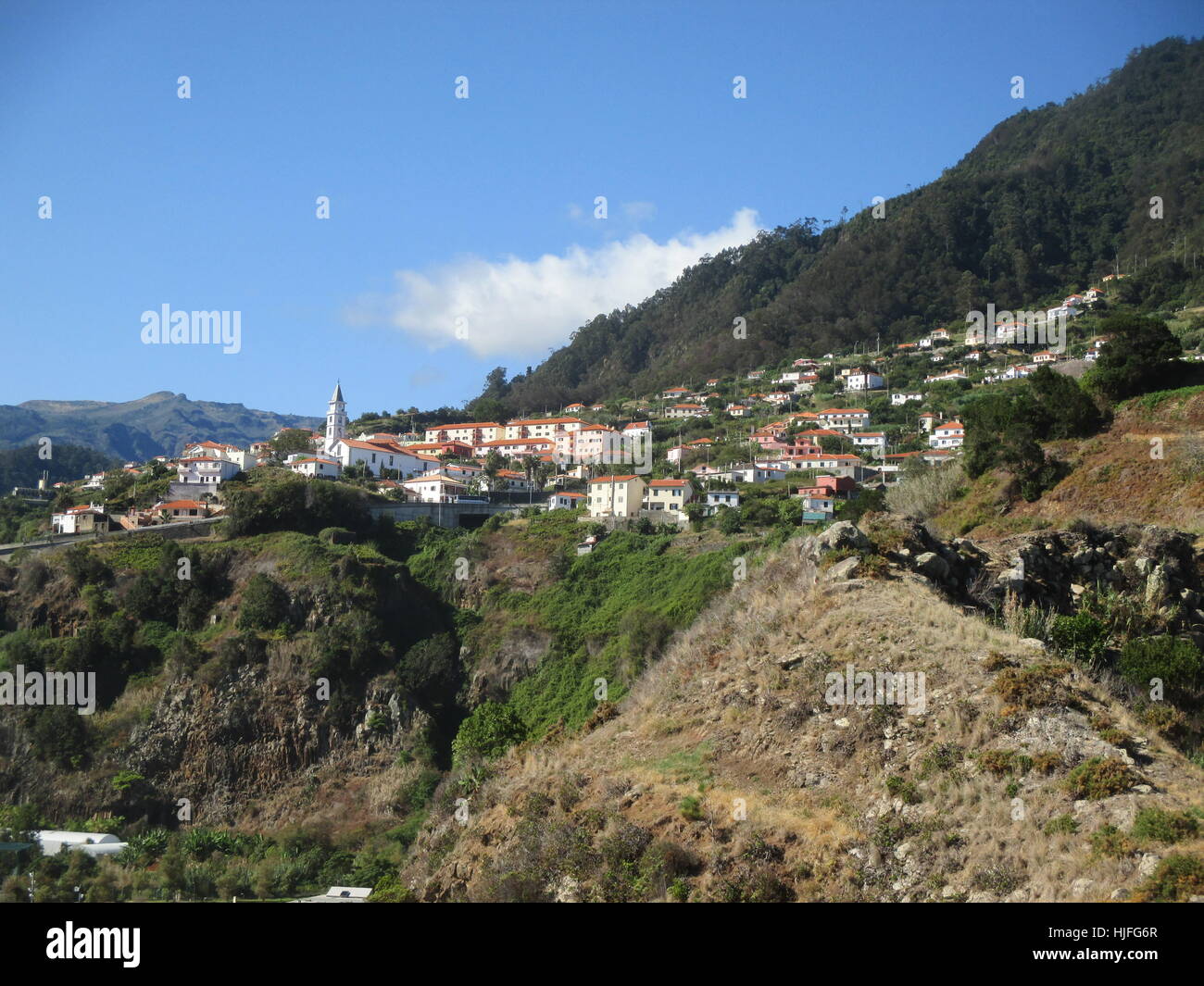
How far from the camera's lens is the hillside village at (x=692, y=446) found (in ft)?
171

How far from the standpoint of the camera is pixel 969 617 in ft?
40.1

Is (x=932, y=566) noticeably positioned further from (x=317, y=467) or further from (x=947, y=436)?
(x=317, y=467)

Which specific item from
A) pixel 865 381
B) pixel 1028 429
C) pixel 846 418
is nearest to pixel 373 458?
pixel 846 418

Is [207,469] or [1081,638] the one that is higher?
[207,469]

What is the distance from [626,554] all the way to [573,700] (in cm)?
978

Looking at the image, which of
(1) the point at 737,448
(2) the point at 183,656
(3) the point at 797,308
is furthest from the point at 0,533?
(3) the point at 797,308

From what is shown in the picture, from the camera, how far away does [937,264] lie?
120 meters

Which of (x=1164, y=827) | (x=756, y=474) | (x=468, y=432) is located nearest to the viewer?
(x=1164, y=827)

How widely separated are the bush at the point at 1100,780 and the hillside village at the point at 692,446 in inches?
1162

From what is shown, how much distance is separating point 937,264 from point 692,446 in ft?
214

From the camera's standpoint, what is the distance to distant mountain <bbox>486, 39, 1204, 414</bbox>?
11181 centimetres

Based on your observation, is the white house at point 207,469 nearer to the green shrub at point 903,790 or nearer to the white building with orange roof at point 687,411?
the white building with orange roof at point 687,411

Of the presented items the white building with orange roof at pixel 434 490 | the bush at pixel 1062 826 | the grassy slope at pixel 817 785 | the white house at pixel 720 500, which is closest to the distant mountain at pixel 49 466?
the white building with orange roof at pixel 434 490
